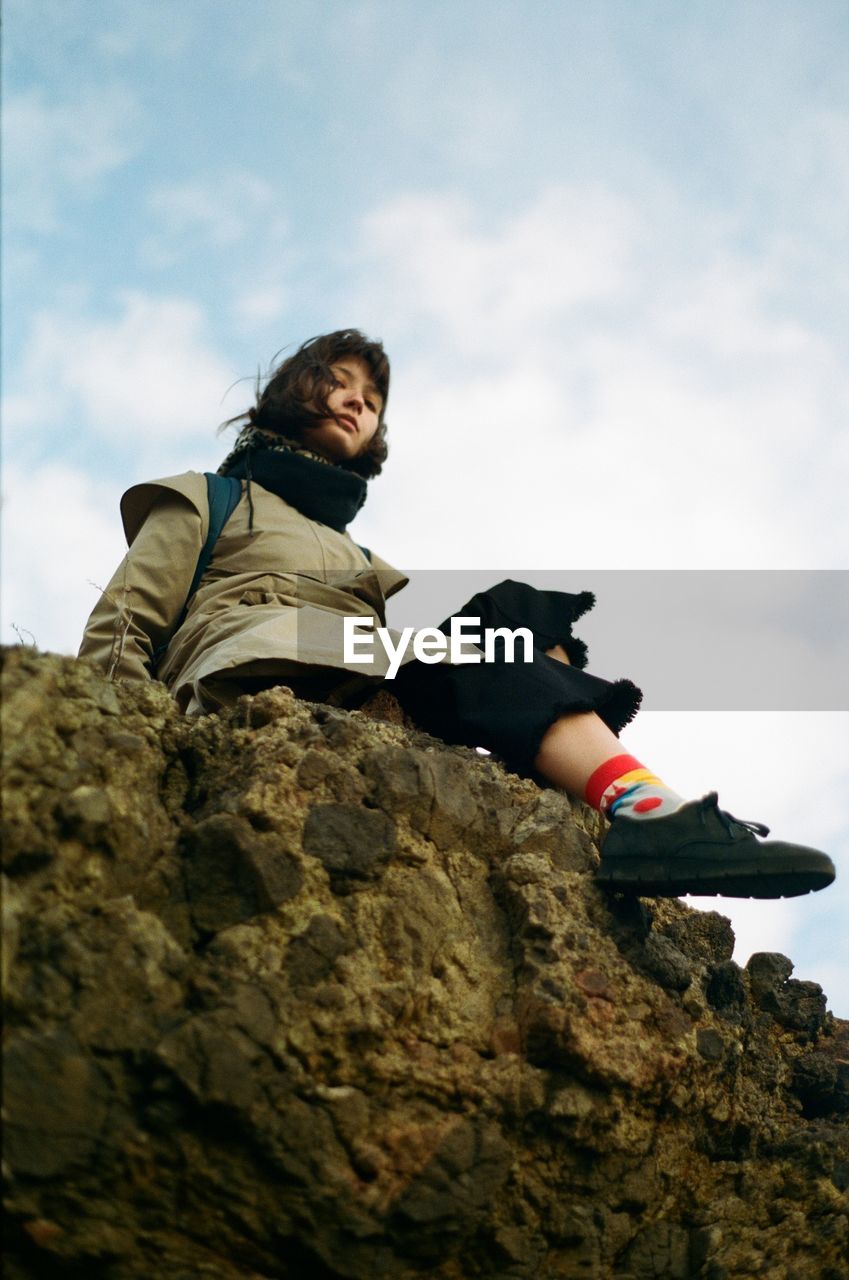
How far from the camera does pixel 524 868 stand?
3.03 metres

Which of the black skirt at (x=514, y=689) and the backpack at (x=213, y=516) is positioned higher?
the backpack at (x=213, y=516)

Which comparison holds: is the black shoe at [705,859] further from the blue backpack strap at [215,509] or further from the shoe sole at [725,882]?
the blue backpack strap at [215,509]

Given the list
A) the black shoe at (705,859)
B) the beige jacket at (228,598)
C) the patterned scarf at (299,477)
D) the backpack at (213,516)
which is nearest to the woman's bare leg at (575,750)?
the black shoe at (705,859)

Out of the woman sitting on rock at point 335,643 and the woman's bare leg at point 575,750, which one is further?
the woman's bare leg at point 575,750

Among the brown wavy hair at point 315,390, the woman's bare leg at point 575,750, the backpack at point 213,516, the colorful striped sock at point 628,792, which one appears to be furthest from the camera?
the brown wavy hair at point 315,390

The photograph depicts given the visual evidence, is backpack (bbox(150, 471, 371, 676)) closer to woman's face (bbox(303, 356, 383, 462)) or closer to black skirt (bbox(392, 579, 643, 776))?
woman's face (bbox(303, 356, 383, 462))

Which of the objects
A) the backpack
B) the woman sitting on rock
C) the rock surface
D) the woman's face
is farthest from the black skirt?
the woman's face

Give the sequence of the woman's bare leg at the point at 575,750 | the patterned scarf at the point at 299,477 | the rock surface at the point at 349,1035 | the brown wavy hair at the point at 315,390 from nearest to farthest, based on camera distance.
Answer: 1. the rock surface at the point at 349,1035
2. the woman's bare leg at the point at 575,750
3. the patterned scarf at the point at 299,477
4. the brown wavy hair at the point at 315,390

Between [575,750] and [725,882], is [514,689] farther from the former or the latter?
[725,882]

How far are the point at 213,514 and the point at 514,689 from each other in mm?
1349

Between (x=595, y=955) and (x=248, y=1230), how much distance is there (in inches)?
42.7

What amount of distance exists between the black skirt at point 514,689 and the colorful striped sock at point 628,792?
0.68 ft

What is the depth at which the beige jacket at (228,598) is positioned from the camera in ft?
11.3

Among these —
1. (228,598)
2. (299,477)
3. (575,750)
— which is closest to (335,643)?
(228,598)
